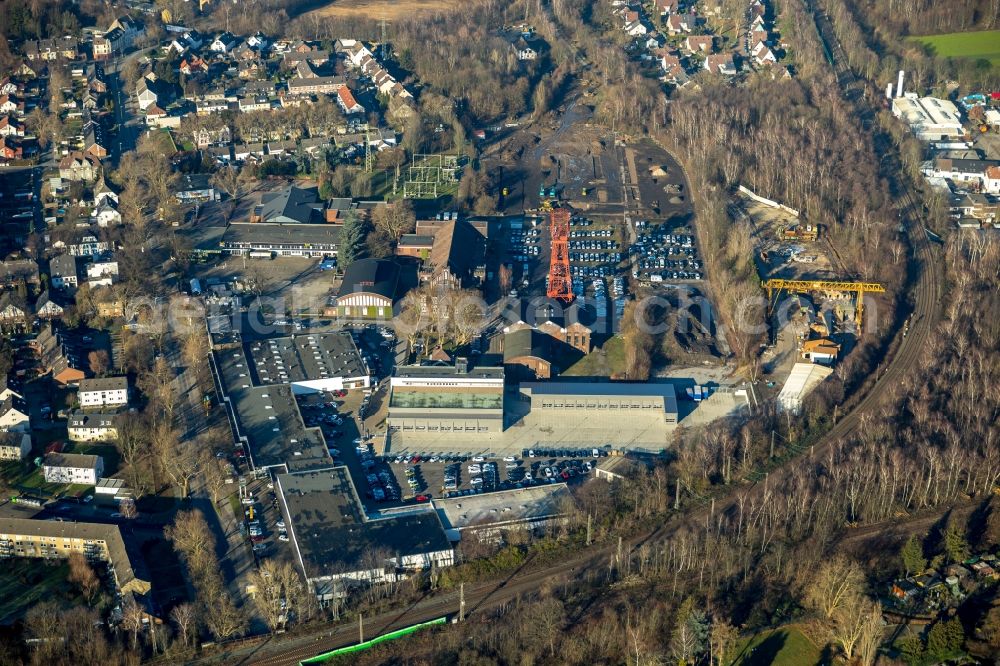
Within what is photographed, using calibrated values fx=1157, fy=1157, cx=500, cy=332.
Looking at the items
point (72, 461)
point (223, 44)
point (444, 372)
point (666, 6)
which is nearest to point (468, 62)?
point (223, 44)

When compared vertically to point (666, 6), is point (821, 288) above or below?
below

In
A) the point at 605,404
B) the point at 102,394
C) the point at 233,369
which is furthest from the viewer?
the point at 233,369

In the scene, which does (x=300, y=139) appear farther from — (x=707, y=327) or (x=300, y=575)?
(x=300, y=575)

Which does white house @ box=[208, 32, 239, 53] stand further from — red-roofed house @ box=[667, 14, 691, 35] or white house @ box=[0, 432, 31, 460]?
white house @ box=[0, 432, 31, 460]

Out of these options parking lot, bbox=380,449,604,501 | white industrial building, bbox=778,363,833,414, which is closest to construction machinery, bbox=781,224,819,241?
white industrial building, bbox=778,363,833,414

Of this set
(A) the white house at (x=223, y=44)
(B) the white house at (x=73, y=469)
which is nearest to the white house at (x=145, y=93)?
(A) the white house at (x=223, y=44)

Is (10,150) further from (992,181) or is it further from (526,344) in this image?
(992,181)

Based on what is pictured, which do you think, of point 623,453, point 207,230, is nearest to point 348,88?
point 207,230
